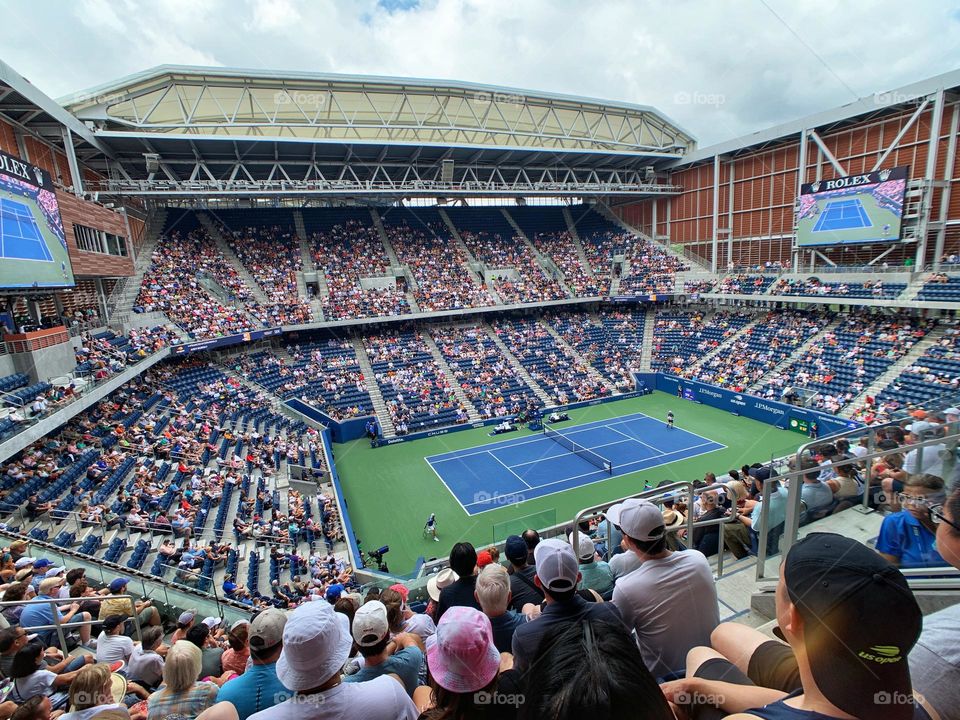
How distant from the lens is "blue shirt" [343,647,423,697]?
10.5 feet

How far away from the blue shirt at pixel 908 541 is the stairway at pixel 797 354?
25976 millimetres

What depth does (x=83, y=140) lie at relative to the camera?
24797 mm

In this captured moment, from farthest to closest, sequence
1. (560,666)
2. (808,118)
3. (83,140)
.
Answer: (808,118), (83,140), (560,666)

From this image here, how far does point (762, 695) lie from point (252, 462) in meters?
19.6

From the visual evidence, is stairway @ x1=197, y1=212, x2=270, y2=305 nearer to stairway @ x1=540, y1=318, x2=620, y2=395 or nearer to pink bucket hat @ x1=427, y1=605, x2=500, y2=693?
stairway @ x1=540, y1=318, x2=620, y2=395

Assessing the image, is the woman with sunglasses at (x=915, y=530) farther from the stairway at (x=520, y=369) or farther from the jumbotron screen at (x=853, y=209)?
the jumbotron screen at (x=853, y=209)

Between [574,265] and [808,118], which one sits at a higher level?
[808,118]

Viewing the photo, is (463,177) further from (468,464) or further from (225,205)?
(468,464)

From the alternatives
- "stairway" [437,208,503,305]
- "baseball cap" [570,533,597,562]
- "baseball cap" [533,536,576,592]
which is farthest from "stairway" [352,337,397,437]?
"baseball cap" [533,536,576,592]

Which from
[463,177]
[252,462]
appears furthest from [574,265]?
[252,462]

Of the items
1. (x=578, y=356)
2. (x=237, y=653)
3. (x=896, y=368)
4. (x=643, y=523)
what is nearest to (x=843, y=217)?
(x=896, y=368)
